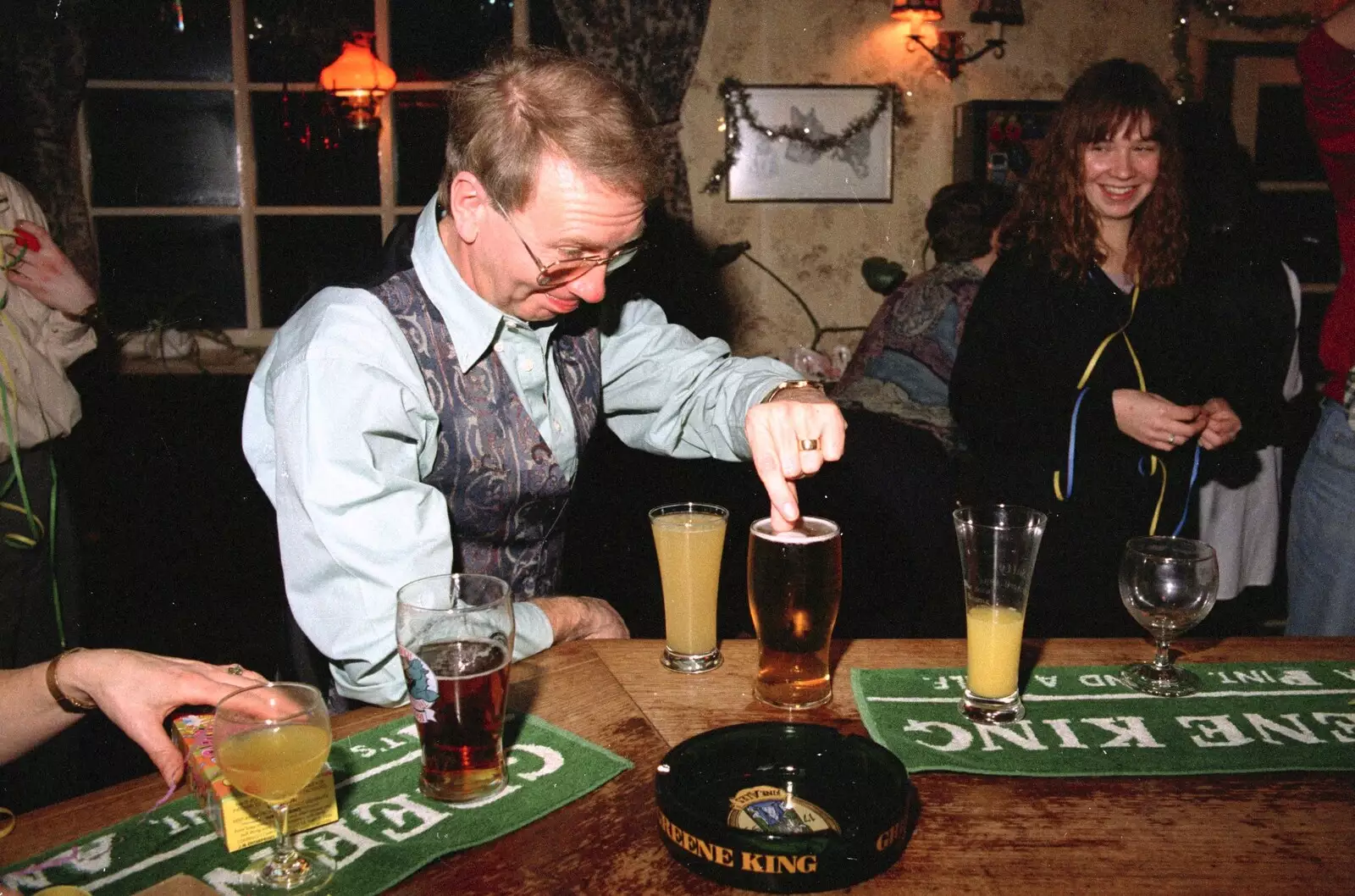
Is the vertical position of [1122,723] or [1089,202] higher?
[1089,202]

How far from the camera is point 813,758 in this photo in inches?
38.2

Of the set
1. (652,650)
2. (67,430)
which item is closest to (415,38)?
(67,430)

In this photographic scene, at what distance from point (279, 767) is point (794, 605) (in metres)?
0.54

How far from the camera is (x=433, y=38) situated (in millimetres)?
4867

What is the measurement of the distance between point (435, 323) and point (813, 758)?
827mm

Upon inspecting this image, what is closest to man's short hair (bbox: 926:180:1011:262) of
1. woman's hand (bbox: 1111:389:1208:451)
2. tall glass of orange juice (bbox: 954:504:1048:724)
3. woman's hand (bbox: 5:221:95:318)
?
woman's hand (bbox: 1111:389:1208:451)

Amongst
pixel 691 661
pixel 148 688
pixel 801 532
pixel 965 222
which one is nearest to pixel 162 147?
pixel 965 222

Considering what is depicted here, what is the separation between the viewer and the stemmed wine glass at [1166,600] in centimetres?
120

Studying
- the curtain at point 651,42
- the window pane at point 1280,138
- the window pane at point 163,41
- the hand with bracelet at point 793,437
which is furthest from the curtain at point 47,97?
the window pane at point 1280,138

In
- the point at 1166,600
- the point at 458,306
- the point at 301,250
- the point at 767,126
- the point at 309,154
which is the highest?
the point at 767,126

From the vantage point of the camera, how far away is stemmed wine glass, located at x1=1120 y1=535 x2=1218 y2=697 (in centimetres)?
120

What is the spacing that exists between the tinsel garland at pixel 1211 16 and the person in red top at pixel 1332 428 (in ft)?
11.1

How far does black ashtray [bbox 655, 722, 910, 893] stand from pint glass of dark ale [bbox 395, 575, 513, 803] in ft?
0.56

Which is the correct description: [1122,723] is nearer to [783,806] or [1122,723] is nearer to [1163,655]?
[1163,655]
